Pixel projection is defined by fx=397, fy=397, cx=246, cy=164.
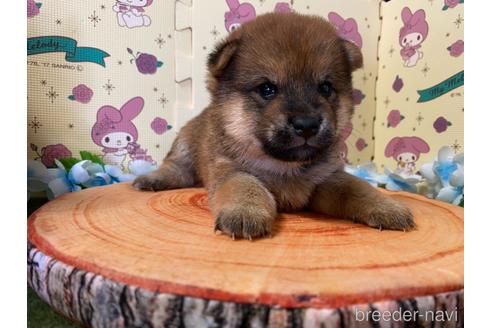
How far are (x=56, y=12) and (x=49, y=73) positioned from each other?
1.37 ft

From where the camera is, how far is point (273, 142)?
170 centimetres

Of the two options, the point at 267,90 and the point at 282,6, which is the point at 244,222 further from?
the point at 282,6

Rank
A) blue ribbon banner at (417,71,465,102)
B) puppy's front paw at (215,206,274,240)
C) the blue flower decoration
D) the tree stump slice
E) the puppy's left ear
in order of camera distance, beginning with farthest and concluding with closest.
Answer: blue ribbon banner at (417,71,465,102) → the blue flower decoration → the puppy's left ear → puppy's front paw at (215,206,274,240) → the tree stump slice

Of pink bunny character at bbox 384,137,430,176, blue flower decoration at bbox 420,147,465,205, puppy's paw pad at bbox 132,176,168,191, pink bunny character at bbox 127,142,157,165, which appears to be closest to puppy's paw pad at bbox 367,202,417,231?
blue flower decoration at bbox 420,147,465,205

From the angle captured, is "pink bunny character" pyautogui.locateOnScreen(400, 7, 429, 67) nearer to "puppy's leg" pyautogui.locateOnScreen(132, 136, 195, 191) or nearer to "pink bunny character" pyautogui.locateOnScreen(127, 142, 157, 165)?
"puppy's leg" pyautogui.locateOnScreen(132, 136, 195, 191)

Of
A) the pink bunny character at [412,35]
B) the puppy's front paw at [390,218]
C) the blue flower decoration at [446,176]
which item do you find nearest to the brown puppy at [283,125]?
the puppy's front paw at [390,218]

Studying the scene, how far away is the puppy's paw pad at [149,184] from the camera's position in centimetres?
238

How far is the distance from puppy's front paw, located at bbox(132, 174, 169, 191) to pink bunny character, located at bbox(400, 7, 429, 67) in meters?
2.25

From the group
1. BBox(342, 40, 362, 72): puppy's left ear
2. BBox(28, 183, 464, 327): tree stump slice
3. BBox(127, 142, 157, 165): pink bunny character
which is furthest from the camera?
BBox(127, 142, 157, 165): pink bunny character

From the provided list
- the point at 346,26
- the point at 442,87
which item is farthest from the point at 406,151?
the point at 346,26

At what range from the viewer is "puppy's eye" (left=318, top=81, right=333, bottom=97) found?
1828 mm

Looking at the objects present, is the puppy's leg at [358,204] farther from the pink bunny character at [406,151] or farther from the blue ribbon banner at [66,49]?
the blue ribbon banner at [66,49]

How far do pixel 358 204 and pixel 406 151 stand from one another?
1.93 meters

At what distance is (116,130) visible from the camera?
3016 mm
